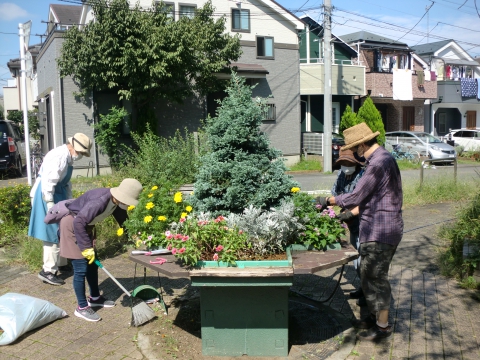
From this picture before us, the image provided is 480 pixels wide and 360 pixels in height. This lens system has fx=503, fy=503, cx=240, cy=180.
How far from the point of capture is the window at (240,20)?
69.9 feet

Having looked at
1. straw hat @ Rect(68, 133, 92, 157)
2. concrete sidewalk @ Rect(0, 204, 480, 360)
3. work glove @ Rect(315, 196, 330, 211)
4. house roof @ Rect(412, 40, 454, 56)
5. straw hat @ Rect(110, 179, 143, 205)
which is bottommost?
concrete sidewalk @ Rect(0, 204, 480, 360)

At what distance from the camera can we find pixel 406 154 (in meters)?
24.4

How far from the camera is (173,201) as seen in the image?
5.06 m

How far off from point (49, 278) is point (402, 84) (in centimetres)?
2890

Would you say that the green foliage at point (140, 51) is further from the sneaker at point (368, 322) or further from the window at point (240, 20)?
the sneaker at point (368, 322)

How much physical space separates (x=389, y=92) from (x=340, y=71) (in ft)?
17.7

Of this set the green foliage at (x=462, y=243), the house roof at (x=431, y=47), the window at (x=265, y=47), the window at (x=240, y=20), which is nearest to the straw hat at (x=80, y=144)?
the green foliage at (x=462, y=243)

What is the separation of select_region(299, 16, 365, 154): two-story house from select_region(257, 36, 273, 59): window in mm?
2727

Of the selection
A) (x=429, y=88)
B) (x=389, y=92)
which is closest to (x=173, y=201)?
(x=389, y=92)

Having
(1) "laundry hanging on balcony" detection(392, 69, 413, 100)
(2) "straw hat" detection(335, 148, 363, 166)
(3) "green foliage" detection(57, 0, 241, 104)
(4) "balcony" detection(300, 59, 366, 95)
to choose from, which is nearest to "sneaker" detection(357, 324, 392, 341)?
(2) "straw hat" detection(335, 148, 363, 166)

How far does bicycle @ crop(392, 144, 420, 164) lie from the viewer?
23.5 m

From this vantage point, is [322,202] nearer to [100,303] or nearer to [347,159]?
[347,159]

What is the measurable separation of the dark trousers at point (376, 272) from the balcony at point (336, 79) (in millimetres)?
21949

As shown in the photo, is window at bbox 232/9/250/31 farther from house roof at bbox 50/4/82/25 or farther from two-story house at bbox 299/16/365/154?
house roof at bbox 50/4/82/25
